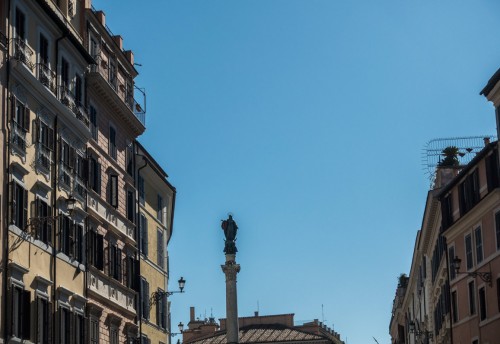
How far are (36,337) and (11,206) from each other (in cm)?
506

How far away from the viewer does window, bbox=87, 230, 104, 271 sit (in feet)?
158

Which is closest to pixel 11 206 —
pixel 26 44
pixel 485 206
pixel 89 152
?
pixel 26 44

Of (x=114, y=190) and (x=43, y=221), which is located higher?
(x=114, y=190)

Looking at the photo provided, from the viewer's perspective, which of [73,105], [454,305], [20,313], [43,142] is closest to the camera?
[20,313]

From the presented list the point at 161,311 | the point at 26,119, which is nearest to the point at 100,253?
the point at 26,119

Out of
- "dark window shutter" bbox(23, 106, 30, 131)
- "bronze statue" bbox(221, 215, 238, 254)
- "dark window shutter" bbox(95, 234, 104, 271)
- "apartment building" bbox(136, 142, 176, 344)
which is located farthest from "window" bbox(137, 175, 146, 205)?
"bronze statue" bbox(221, 215, 238, 254)

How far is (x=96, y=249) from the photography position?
162 feet

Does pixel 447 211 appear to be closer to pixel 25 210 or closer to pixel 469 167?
pixel 469 167

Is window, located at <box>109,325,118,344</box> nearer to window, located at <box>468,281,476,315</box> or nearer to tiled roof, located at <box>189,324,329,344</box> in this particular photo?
window, located at <box>468,281,476,315</box>

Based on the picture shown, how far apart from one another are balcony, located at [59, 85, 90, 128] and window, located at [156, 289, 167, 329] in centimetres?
1584

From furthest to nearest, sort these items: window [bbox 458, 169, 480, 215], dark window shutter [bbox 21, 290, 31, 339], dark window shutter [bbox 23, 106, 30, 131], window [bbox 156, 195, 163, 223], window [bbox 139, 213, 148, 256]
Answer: window [bbox 156, 195, 163, 223] < window [bbox 139, 213, 148, 256] < window [bbox 458, 169, 480, 215] < dark window shutter [bbox 23, 106, 30, 131] < dark window shutter [bbox 21, 290, 31, 339]

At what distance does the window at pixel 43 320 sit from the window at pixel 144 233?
1722cm

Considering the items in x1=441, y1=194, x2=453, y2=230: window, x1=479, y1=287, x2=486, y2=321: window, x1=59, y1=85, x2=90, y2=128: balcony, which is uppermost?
x1=59, y1=85, x2=90, y2=128: balcony

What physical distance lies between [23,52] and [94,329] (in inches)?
541
